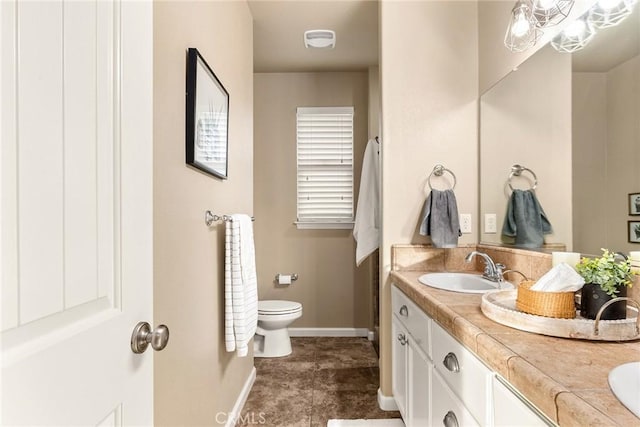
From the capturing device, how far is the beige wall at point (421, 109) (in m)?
2.10

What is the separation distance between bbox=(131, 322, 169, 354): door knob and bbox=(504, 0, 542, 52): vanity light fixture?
6.18ft

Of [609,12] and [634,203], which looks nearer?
[634,203]

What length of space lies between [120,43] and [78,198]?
30 centimetres

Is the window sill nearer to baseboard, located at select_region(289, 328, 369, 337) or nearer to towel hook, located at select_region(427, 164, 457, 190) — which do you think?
baseboard, located at select_region(289, 328, 369, 337)

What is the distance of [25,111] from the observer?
417mm

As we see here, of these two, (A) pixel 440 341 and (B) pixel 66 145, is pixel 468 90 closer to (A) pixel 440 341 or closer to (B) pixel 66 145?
(A) pixel 440 341

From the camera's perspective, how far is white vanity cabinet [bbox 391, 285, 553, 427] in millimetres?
783

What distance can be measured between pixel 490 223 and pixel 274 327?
1799 mm

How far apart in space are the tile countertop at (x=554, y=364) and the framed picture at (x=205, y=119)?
1.08 meters

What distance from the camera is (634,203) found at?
3.62ft

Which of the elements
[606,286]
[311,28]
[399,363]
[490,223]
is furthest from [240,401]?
[311,28]

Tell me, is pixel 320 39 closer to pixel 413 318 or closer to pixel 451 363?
pixel 413 318

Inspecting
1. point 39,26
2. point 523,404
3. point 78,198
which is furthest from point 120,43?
point 523,404

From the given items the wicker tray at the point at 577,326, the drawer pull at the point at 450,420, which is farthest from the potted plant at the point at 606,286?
the drawer pull at the point at 450,420
